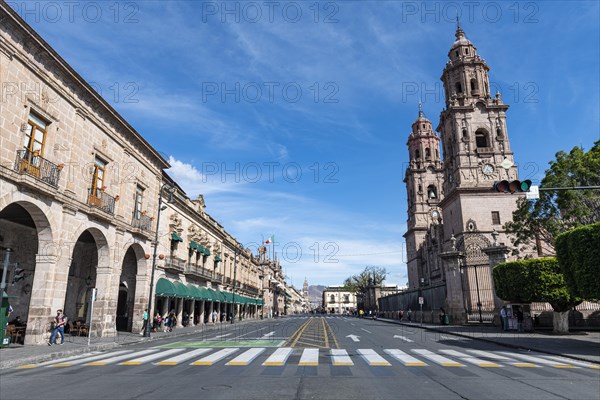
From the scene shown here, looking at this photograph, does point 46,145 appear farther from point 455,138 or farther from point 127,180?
point 455,138

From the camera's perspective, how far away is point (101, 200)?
21.3 meters

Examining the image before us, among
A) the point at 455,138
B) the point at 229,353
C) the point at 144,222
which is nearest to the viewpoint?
the point at 229,353

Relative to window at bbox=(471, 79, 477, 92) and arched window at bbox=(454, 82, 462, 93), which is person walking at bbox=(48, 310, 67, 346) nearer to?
arched window at bbox=(454, 82, 462, 93)

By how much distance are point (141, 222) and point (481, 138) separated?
45474mm

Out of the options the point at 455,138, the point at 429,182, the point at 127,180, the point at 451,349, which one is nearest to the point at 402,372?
the point at 451,349

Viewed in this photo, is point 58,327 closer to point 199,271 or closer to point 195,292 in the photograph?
point 195,292

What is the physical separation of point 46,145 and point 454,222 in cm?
4516

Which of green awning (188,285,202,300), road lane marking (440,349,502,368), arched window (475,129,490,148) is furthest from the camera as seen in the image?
arched window (475,129,490,148)

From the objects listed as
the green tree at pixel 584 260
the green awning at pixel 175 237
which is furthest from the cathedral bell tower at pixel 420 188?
the green tree at pixel 584 260

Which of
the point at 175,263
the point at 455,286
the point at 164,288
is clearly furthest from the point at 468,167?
the point at 164,288

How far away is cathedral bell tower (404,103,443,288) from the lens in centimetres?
7525

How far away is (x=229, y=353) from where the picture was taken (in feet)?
46.5

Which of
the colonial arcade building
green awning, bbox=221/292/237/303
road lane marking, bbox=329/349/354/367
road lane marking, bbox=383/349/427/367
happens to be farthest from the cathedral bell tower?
road lane marking, bbox=329/349/354/367

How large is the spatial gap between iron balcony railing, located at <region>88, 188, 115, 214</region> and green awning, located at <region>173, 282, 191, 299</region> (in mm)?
10676
